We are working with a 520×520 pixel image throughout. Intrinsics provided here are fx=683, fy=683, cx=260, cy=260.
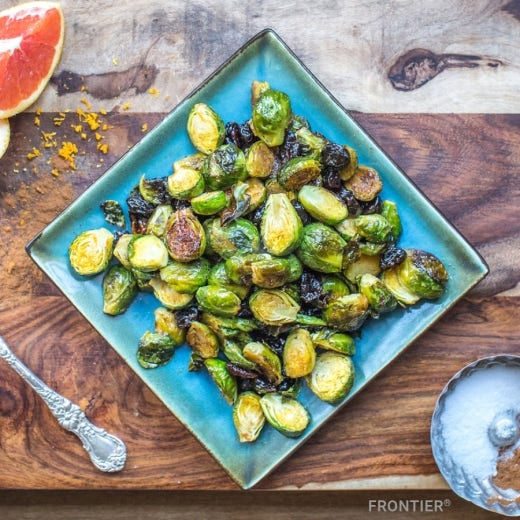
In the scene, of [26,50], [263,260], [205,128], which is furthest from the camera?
[26,50]

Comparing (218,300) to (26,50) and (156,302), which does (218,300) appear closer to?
(156,302)

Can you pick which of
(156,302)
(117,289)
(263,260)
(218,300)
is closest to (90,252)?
(117,289)

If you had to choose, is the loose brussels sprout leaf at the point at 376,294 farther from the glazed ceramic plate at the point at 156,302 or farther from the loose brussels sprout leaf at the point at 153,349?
the loose brussels sprout leaf at the point at 153,349

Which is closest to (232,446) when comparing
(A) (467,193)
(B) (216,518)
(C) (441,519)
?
(B) (216,518)

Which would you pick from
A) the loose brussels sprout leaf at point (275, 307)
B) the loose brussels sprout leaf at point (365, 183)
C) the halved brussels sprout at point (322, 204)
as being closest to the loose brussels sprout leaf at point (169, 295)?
the loose brussels sprout leaf at point (275, 307)

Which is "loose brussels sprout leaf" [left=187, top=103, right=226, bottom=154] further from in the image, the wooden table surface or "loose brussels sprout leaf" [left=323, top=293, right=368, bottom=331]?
"loose brussels sprout leaf" [left=323, top=293, right=368, bottom=331]

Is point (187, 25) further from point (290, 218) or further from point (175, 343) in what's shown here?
point (175, 343)
